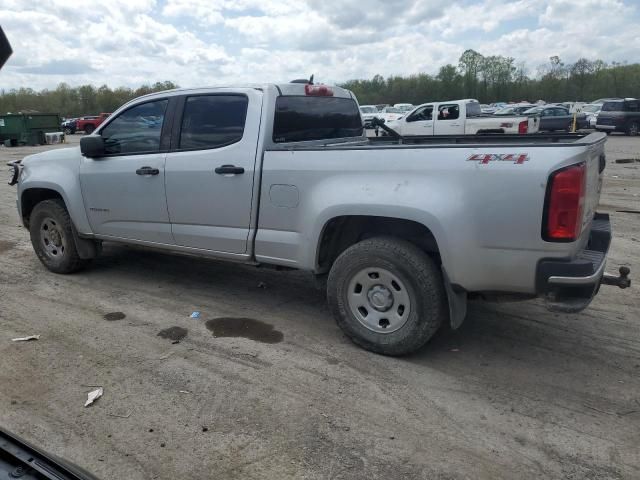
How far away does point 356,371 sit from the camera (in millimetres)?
3693

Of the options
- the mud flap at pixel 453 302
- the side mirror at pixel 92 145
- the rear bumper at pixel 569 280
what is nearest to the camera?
the rear bumper at pixel 569 280

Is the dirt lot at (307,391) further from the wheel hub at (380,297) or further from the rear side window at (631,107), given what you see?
the rear side window at (631,107)

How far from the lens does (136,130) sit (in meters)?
5.07

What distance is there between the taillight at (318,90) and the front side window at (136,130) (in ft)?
4.14

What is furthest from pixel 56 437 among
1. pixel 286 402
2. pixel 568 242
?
pixel 568 242

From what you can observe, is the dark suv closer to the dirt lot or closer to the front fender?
the dirt lot

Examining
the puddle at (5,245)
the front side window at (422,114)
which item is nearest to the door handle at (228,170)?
the puddle at (5,245)

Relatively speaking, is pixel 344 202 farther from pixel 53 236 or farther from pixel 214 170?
pixel 53 236

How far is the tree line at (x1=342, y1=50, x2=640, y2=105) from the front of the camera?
65.9 m

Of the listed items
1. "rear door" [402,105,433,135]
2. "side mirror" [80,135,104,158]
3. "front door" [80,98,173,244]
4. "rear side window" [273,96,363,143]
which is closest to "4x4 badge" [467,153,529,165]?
"rear side window" [273,96,363,143]

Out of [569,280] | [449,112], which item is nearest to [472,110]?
[449,112]

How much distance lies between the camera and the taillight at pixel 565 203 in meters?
3.06

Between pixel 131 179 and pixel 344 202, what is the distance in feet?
7.46

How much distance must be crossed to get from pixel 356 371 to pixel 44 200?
412cm
